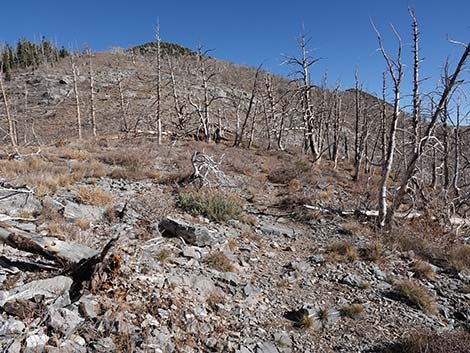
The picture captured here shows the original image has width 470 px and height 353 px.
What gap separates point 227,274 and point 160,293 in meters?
1.38

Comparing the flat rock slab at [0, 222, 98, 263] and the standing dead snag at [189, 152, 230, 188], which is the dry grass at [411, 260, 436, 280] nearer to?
the standing dead snag at [189, 152, 230, 188]

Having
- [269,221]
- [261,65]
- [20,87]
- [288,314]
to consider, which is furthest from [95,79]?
[288,314]

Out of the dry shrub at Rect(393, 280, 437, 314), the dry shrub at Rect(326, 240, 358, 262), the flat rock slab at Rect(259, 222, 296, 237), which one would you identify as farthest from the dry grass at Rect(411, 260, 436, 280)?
the flat rock slab at Rect(259, 222, 296, 237)

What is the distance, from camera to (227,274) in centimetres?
531

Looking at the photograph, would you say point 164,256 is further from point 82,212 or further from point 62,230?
point 82,212

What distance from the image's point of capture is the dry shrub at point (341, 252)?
659 cm

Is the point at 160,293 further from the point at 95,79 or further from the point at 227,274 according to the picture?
the point at 95,79

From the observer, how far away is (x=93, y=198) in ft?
24.0

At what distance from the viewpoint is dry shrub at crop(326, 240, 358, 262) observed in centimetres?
659

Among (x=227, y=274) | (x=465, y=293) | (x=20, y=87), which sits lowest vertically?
(x=465, y=293)

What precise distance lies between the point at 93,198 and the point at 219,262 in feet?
11.8

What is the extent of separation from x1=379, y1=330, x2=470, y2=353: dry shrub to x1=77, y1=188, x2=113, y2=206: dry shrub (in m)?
6.12

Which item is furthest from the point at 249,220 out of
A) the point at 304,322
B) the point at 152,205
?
the point at 304,322

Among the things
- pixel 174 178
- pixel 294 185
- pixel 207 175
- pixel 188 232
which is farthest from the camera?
pixel 294 185
